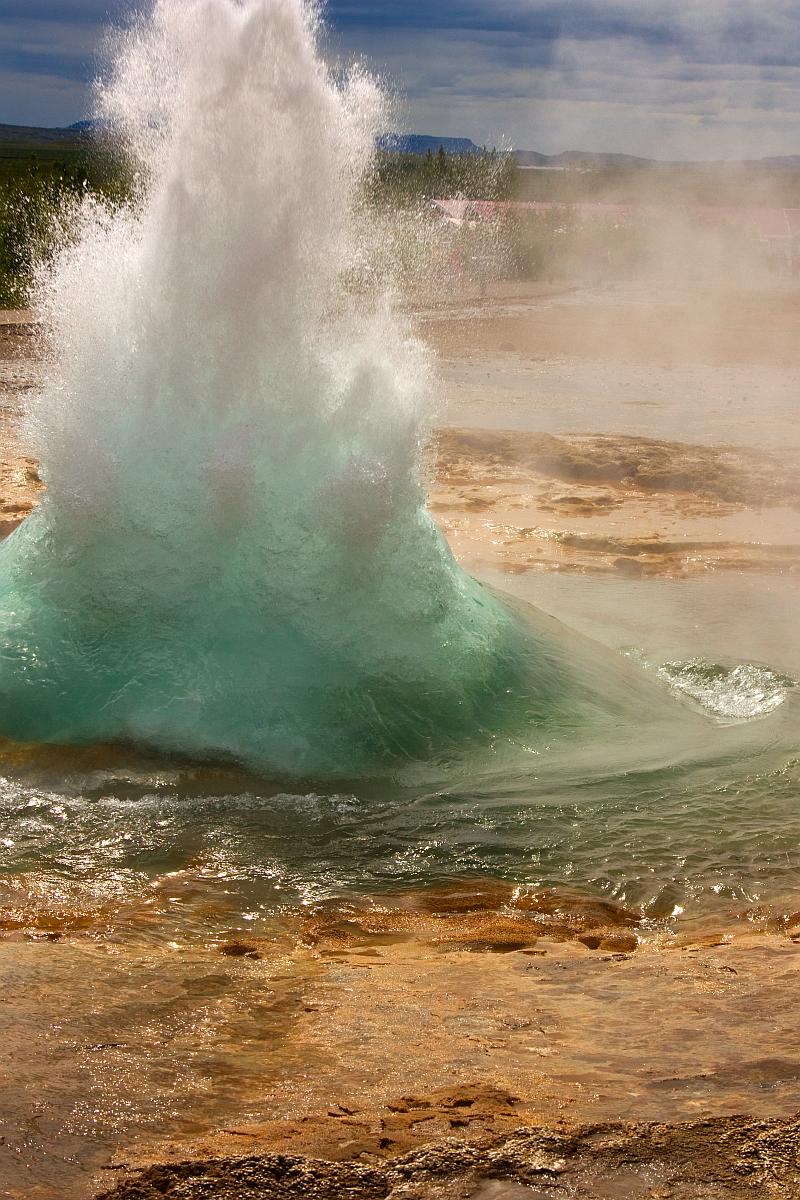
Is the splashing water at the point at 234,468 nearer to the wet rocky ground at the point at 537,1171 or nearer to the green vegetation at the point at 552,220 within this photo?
the wet rocky ground at the point at 537,1171

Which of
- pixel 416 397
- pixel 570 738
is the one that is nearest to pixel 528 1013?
pixel 570 738

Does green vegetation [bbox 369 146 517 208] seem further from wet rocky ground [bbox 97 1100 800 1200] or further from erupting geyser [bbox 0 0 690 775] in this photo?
wet rocky ground [bbox 97 1100 800 1200]

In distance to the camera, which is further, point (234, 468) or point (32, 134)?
point (32, 134)

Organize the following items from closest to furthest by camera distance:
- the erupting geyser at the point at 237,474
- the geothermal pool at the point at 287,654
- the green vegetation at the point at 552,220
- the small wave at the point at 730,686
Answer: the geothermal pool at the point at 287,654
the erupting geyser at the point at 237,474
the small wave at the point at 730,686
the green vegetation at the point at 552,220

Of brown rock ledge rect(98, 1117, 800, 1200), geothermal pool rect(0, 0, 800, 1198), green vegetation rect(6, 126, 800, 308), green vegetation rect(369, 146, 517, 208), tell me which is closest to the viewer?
brown rock ledge rect(98, 1117, 800, 1200)

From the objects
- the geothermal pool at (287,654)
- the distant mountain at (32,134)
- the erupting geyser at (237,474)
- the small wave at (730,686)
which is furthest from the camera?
the distant mountain at (32,134)

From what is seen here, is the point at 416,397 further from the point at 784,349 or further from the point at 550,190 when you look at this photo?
the point at 550,190

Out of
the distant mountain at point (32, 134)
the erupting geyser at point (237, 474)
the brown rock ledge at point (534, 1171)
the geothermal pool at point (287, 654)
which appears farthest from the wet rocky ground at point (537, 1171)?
the distant mountain at point (32, 134)

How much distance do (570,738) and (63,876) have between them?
1.74m

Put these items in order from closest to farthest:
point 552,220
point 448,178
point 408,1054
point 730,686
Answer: point 408,1054 → point 730,686 → point 448,178 → point 552,220

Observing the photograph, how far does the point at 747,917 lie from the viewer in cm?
314

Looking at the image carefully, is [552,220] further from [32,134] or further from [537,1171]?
[32,134]

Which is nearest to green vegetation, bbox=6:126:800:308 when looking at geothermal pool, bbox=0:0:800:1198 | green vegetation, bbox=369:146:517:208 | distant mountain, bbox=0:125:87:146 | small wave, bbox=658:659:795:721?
green vegetation, bbox=369:146:517:208

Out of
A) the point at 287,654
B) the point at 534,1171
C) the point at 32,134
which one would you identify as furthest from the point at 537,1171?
the point at 32,134
